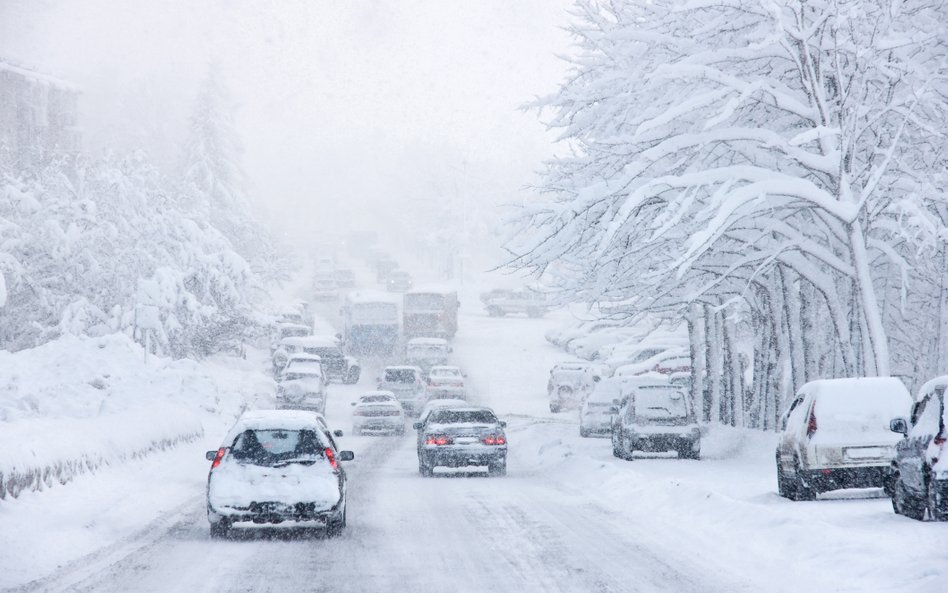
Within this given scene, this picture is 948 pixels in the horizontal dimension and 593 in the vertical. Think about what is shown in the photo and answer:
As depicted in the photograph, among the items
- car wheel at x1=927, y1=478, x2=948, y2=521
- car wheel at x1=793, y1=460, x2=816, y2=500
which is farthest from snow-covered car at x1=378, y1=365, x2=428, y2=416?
car wheel at x1=927, y1=478, x2=948, y2=521

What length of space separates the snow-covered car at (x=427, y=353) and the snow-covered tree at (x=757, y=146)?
33.6 meters

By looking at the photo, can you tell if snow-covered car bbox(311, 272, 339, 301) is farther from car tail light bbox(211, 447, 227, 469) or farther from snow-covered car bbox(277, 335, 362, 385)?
car tail light bbox(211, 447, 227, 469)

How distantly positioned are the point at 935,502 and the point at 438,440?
13.8m

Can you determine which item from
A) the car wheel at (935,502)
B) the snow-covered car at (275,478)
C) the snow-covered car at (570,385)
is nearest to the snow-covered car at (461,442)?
the snow-covered car at (275,478)

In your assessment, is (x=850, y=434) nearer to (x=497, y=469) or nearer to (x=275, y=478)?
(x=275, y=478)

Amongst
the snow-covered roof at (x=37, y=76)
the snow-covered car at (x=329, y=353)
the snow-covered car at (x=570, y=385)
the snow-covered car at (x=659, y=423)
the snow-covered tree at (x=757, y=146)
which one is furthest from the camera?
the snow-covered roof at (x=37, y=76)

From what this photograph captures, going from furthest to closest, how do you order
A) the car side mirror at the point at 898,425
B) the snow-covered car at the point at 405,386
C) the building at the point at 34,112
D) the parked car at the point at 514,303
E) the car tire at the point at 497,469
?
the parked car at the point at 514,303, the building at the point at 34,112, the snow-covered car at the point at 405,386, the car tire at the point at 497,469, the car side mirror at the point at 898,425

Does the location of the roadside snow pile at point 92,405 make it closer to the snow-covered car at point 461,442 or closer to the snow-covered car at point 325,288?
the snow-covered car at point 461,442

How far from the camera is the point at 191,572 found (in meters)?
12.2

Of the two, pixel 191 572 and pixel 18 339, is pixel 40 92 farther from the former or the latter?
pixel 191 572

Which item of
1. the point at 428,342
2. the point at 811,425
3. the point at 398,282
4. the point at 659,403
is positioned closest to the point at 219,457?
the point at 811,425

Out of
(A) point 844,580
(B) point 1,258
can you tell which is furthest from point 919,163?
(B) point 1,258

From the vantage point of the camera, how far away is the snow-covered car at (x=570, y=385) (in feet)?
174

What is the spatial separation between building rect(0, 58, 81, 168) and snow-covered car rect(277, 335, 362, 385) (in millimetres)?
29471
